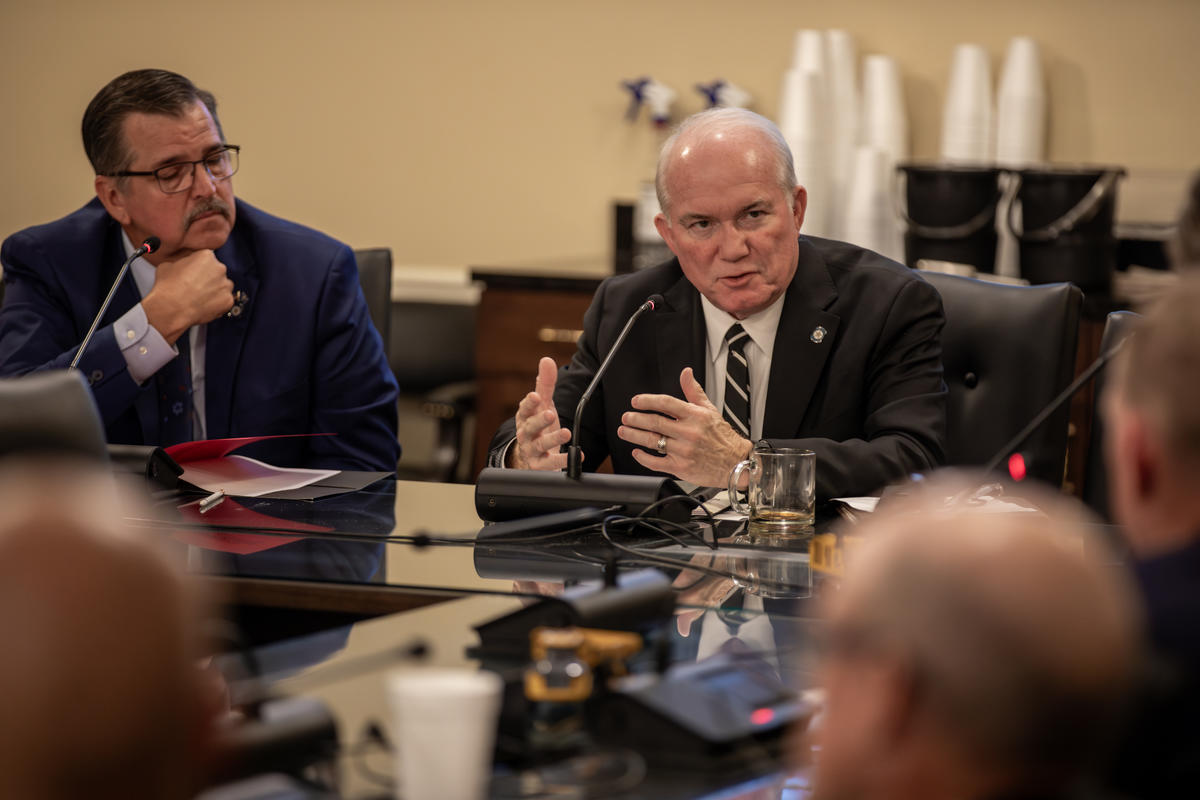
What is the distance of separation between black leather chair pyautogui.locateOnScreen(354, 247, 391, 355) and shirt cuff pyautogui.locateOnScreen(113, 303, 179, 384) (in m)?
0.56

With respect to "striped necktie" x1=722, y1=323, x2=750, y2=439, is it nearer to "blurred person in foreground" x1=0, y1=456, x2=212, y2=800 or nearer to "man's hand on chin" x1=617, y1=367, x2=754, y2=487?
"man's hand on chin" x1=617, y1=367, x2=754, y2=487

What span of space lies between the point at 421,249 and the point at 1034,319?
8.93 ft

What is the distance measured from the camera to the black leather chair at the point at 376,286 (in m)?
2.84

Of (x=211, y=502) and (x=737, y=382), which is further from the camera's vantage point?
(x=737, y=382)

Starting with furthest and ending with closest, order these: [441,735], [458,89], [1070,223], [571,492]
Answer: [458,89]
[1070,223]
[571,492]
[441,735]

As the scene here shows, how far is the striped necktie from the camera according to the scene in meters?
2.33

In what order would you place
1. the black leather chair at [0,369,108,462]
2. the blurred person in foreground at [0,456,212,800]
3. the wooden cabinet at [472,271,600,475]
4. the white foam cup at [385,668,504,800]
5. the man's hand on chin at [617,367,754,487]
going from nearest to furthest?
the blurred person in foreground at [0,456,212,800]
the white foam cup at [385,668,504,800]
the black leather chair at [0,369,108,462]
the man's hand on chin at [617,367,754,487]
the wooden cabinet at [472,271,600,475]

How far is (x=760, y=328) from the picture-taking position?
240 cm

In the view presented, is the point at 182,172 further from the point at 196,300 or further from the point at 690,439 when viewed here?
the point at 690,439

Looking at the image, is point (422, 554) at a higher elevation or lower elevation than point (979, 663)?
lower

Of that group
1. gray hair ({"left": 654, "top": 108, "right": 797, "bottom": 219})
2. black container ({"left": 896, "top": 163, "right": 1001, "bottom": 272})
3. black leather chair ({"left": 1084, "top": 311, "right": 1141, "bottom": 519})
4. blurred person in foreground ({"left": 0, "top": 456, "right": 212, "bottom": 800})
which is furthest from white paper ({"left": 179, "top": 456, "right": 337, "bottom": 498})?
black container ({"left": 896, "top": 163, "right": 1001, "bottom": 272})

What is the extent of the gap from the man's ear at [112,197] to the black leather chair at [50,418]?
1.06 meters

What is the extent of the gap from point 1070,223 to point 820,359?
5.15 feet

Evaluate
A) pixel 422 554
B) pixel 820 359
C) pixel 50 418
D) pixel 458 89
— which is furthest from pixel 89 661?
pixel 458 89
